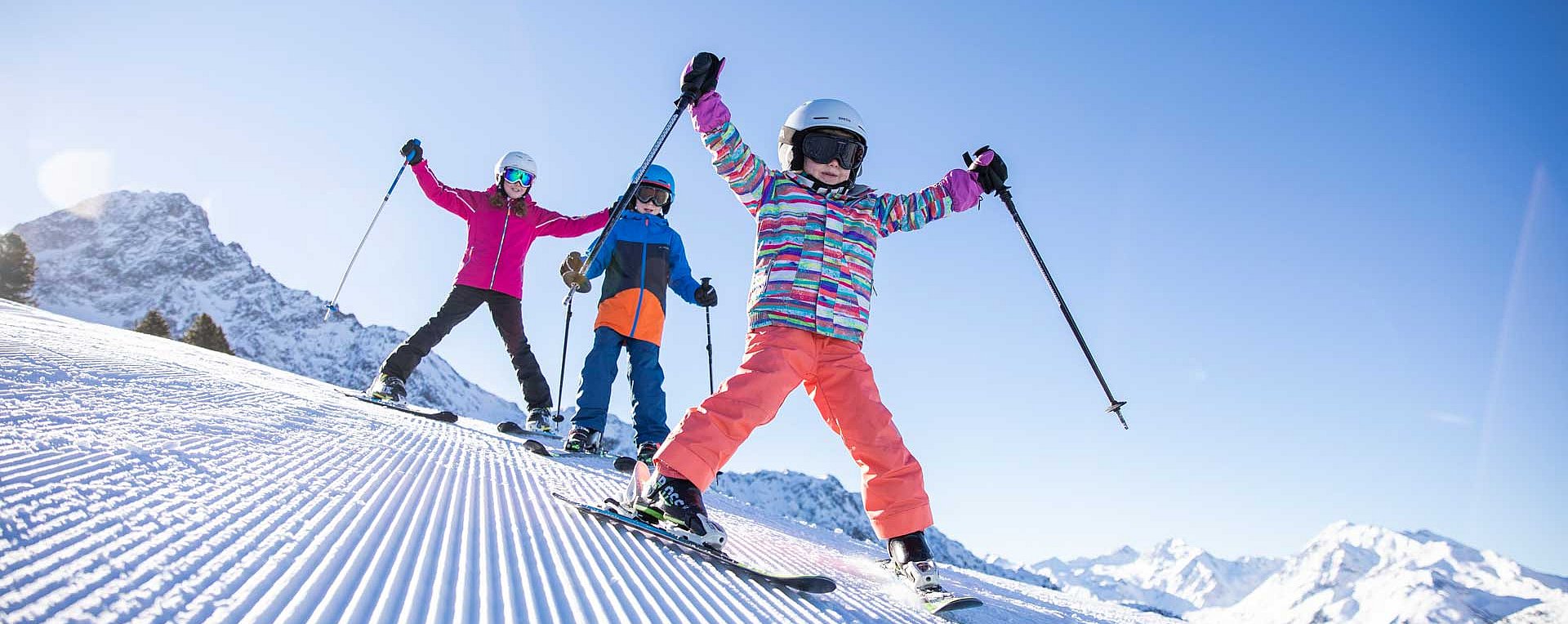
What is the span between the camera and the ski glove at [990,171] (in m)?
3.58

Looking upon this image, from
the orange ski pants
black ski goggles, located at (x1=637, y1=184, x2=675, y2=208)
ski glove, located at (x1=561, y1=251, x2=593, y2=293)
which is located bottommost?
the orange ski pants

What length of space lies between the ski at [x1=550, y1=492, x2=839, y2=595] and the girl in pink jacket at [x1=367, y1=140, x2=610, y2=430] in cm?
345

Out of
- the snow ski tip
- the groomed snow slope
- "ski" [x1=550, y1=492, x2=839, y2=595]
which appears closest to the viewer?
the groomed snow slope

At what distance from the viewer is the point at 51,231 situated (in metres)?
170

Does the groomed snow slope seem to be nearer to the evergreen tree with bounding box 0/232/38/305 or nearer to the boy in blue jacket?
the boy in blue jacket

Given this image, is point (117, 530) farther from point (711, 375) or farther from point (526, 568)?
point (711, 375)

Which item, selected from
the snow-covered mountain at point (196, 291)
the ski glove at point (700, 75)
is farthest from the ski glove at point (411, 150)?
the snow-covered mountain at point (196, 291)

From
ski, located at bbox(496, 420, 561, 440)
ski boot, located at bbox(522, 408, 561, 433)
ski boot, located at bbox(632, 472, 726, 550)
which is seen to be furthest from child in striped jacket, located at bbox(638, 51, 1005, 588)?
ski boot, located at bbox(522, 408, 561, 433)

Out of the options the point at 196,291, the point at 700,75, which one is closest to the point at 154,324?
the point at 700,75

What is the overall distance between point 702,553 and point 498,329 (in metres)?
4.22

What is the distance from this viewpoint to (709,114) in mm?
3053

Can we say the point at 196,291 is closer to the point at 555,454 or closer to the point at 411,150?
the point at 411,150

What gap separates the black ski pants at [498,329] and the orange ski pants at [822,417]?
3.63 metres

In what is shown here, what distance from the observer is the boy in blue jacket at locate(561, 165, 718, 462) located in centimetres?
502
